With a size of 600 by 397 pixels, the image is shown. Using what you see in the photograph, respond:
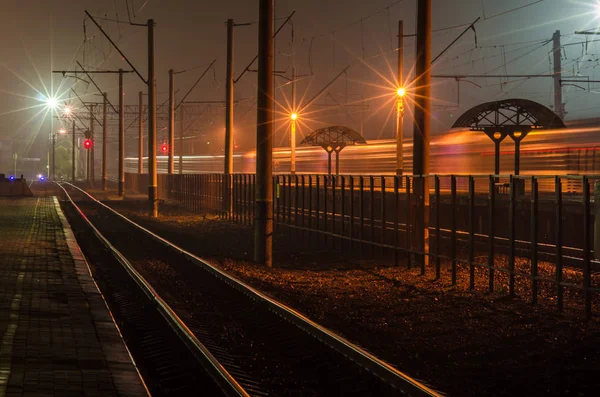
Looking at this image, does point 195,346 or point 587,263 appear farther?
point 587,263

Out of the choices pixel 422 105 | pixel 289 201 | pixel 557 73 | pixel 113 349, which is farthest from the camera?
pixel 557 73

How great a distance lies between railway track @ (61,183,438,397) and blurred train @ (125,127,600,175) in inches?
895

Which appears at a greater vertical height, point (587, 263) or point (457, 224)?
point (587, 263)

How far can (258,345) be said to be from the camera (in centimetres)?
970

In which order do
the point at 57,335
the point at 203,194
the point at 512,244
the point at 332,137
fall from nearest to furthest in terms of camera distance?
the point at 57,335 < the point at 512,244 < the point at 203,194 < the point at 332,137

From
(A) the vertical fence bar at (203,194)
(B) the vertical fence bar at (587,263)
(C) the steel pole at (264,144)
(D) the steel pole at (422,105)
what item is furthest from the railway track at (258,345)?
(A) the vertical fence bar at (203,194)

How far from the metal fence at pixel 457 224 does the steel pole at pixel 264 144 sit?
249cm

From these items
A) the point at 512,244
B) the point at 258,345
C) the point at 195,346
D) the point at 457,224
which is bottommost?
the point at 258,345

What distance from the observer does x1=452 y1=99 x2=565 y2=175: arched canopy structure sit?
98.6ft

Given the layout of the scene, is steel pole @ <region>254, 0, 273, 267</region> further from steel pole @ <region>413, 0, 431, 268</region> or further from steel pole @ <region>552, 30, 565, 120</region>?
steel pole @ <region>552, 30, 565, 120</region>

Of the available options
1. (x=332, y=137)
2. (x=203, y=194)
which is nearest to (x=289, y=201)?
(x=203, y=194)

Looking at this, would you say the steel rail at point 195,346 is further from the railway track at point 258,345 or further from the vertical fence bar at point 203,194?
the vertical fence bar at point 203,194

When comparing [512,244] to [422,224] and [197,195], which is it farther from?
[197,195]

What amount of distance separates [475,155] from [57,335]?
36.2m
